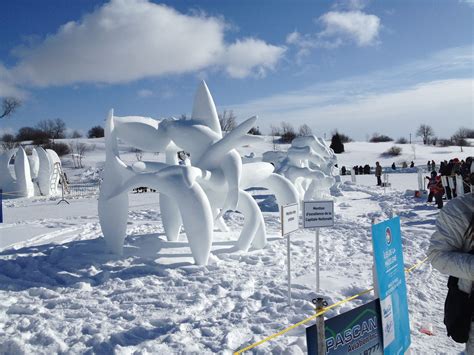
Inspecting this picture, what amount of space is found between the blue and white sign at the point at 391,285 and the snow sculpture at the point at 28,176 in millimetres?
24447

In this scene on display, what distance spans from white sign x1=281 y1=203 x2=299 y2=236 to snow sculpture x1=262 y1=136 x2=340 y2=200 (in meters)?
10.3

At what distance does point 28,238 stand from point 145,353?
8358mm

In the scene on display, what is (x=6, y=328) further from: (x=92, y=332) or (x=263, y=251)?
(x=263, y=251)

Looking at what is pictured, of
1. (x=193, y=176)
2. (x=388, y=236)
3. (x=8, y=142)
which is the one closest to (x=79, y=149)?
(x=8, y=142)

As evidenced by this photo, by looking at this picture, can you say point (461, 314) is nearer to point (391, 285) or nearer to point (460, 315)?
point (460, 315)

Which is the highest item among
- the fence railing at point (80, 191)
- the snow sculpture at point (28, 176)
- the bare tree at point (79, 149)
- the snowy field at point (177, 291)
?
the bare tree at point (79, 149)

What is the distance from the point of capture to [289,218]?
240 inches

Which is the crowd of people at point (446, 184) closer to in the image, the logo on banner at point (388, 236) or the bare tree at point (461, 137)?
the logo on banner at point (388, 236)

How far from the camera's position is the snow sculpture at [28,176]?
24.5 meters

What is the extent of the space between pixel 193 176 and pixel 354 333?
509cm

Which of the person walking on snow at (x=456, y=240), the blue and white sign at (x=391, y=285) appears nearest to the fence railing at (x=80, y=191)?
the blue and white sign at (x=391, y=285)

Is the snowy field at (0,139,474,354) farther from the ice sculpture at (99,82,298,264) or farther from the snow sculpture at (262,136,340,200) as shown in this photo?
the snow sculpture at (262,136,340,200)

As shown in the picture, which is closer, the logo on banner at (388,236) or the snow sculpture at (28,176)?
the logo on banner at (388,236)

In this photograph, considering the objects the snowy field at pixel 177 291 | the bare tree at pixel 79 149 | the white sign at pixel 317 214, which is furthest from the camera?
the bare tree at pixel 79 149
